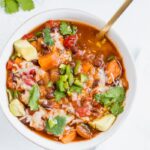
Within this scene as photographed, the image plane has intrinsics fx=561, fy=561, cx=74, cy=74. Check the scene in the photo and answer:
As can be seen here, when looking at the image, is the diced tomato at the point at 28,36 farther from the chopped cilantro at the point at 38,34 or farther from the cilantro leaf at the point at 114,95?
the cilantro leaf at the point at 114,95

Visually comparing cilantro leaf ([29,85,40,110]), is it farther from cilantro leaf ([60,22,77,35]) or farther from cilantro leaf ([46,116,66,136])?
cilantro leaf ([60,22,77,35])

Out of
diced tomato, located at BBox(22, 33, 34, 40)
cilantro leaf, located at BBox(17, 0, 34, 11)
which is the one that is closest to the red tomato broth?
diced tomato, located at BBox(22, 33, 34, 40)

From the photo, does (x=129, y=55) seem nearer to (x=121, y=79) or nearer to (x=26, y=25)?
(x=121, y=79)

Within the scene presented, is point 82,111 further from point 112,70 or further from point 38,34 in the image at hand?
point 38,34

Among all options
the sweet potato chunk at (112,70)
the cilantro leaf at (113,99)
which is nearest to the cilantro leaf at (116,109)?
the cilantro leaf at (113,99)

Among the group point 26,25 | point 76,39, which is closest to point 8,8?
point 26,25

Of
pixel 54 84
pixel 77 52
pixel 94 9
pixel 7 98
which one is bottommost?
pixel 7 98

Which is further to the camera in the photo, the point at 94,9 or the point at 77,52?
the point at 94,9
